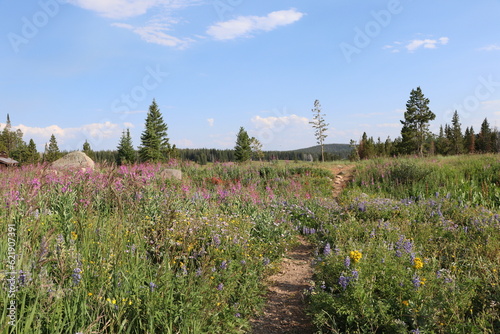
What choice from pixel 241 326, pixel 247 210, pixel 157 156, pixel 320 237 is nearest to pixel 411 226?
pixel 320 237

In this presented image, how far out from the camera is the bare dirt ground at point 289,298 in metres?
3.88

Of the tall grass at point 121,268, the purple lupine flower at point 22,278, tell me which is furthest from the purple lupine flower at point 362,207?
the purple lupine flower at point 22,278

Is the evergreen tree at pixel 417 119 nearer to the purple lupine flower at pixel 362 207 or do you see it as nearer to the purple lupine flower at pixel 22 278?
the purple lupine flower at pixel 362 207

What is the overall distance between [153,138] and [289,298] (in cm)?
4496

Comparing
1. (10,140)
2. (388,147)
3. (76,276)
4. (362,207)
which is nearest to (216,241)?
(76,276)

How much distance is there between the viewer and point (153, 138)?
153 ft

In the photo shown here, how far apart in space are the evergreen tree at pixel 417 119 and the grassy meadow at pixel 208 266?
3794 centimetres

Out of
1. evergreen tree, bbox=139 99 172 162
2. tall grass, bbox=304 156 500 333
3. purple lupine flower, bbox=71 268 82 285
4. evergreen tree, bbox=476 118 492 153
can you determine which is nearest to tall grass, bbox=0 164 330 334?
purple lupine flower, bbox=71 268 82 285

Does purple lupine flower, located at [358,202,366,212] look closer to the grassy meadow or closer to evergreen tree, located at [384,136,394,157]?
the grassy meadow

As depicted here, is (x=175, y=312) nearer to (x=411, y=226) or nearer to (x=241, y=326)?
(x=241, y=326)

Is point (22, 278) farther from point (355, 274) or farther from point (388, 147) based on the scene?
point (388, 147)

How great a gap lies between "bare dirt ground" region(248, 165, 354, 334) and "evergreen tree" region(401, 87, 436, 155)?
40173 millimetres

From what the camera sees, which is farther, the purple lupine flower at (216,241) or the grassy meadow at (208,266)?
the purple lupine flower at (216,241)

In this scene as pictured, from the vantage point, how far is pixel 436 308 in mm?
3107
